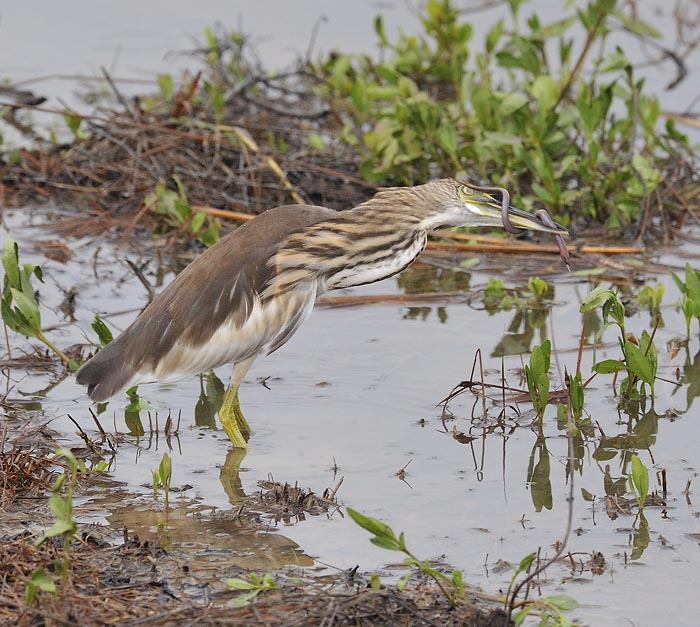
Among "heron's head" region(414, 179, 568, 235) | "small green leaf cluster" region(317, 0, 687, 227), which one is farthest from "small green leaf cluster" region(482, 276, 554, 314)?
"heron's head" region(414, 179, 568, 235)

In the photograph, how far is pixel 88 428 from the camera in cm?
525

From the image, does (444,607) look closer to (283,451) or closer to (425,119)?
(283,451)

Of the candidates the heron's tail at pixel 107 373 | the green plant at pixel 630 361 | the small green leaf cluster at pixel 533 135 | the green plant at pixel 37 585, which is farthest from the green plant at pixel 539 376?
the small green leaf cluster at pixel 533 135

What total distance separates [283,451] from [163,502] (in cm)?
65

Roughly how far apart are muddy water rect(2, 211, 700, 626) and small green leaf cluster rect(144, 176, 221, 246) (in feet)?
1.11

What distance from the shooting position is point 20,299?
5441 mm

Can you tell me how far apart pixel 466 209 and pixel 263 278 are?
801 millimetres

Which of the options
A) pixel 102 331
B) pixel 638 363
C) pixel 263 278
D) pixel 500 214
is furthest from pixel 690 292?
pixel 102 331

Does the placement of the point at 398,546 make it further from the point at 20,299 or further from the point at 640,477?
the point at 20,299

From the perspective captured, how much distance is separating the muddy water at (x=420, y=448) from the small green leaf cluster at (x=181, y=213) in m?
0.34

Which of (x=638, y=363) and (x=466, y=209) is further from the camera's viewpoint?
(x=638, y=363)

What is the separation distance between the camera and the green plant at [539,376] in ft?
16.5

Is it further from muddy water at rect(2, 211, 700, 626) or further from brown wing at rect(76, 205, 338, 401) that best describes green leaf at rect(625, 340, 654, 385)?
brown wing at rect(76, 205, 338, 401)

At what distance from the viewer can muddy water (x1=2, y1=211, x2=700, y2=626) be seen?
428cm
